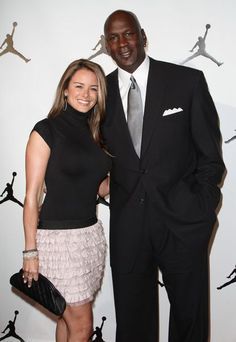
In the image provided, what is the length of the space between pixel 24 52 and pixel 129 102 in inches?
38.7

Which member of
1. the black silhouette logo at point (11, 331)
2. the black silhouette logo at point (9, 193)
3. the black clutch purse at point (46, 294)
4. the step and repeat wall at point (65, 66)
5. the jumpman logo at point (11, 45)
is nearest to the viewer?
the black clutch purse at point (46, 294)

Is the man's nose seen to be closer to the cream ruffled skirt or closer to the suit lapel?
the suit lapel

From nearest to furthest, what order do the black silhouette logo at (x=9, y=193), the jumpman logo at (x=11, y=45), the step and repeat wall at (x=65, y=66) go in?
the step and repeat wall at (x=65, y=66)
the jumpman logo at (x=11, y=45)
the black silhouette logo at (x=9, y=193)

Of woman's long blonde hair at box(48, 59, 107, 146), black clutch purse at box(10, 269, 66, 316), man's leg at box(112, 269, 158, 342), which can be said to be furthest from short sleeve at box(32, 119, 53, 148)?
man's leg at box(112, 269, 158, 342)

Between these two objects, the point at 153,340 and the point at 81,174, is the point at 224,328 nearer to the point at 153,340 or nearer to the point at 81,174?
the point at 153,340

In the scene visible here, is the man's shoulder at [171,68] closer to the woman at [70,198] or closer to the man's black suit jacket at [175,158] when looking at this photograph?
the man's black suit jacket at [175,158]

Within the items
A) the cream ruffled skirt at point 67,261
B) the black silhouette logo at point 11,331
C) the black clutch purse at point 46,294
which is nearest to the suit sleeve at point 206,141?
the cream ruffled skirt at point 67,261

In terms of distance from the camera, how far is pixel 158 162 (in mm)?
1694

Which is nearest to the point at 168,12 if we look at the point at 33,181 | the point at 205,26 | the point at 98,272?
the point at 205,26

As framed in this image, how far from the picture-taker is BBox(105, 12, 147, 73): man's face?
5.69ft

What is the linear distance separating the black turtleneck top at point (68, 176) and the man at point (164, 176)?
0.13 meters

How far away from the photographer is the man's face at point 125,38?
1735 mm

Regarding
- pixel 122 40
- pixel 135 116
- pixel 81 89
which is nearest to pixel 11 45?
pixel 81 89

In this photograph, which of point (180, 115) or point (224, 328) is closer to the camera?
point (180, 115)
